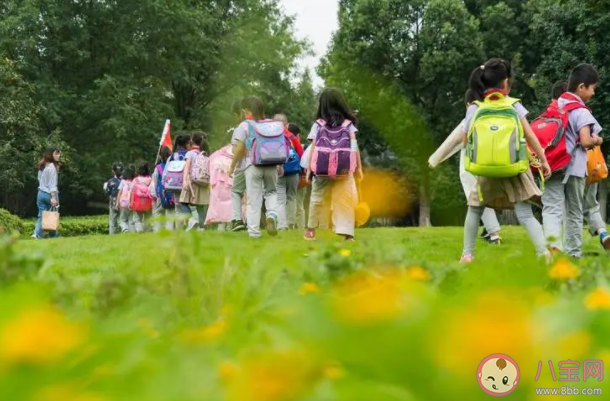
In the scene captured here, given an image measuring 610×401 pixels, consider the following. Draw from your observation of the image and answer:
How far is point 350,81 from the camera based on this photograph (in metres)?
32.1

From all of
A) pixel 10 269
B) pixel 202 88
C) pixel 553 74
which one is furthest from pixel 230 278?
pixel 202 88

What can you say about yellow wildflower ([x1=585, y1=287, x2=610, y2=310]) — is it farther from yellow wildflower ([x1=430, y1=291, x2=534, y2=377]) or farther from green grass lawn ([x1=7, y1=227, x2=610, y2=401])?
yellow wildflower ([x1=430, y1=291, x2=534, y2=377])

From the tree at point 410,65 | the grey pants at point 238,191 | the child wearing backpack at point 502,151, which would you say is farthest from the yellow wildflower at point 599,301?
the tree at point 410,65

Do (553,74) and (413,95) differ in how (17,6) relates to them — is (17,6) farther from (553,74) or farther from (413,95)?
(553,74)

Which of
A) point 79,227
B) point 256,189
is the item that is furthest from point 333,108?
point 79,227

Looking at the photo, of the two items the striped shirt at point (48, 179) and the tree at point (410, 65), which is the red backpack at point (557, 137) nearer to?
the striped shirt at point (48, 179)

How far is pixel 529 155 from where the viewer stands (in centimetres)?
557

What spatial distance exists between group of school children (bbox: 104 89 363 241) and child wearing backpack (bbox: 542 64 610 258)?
236 cm

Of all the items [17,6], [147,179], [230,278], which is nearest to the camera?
[230,278]

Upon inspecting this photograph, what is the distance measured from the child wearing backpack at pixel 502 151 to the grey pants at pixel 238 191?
15.5 feet

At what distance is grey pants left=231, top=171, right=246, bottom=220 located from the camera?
9.94m

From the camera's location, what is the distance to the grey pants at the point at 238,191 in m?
9.94

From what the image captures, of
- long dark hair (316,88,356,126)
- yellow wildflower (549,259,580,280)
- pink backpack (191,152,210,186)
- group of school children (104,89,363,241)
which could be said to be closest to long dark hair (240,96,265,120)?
group of school children (104,89,363,241)

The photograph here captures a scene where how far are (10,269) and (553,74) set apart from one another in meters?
26.8
